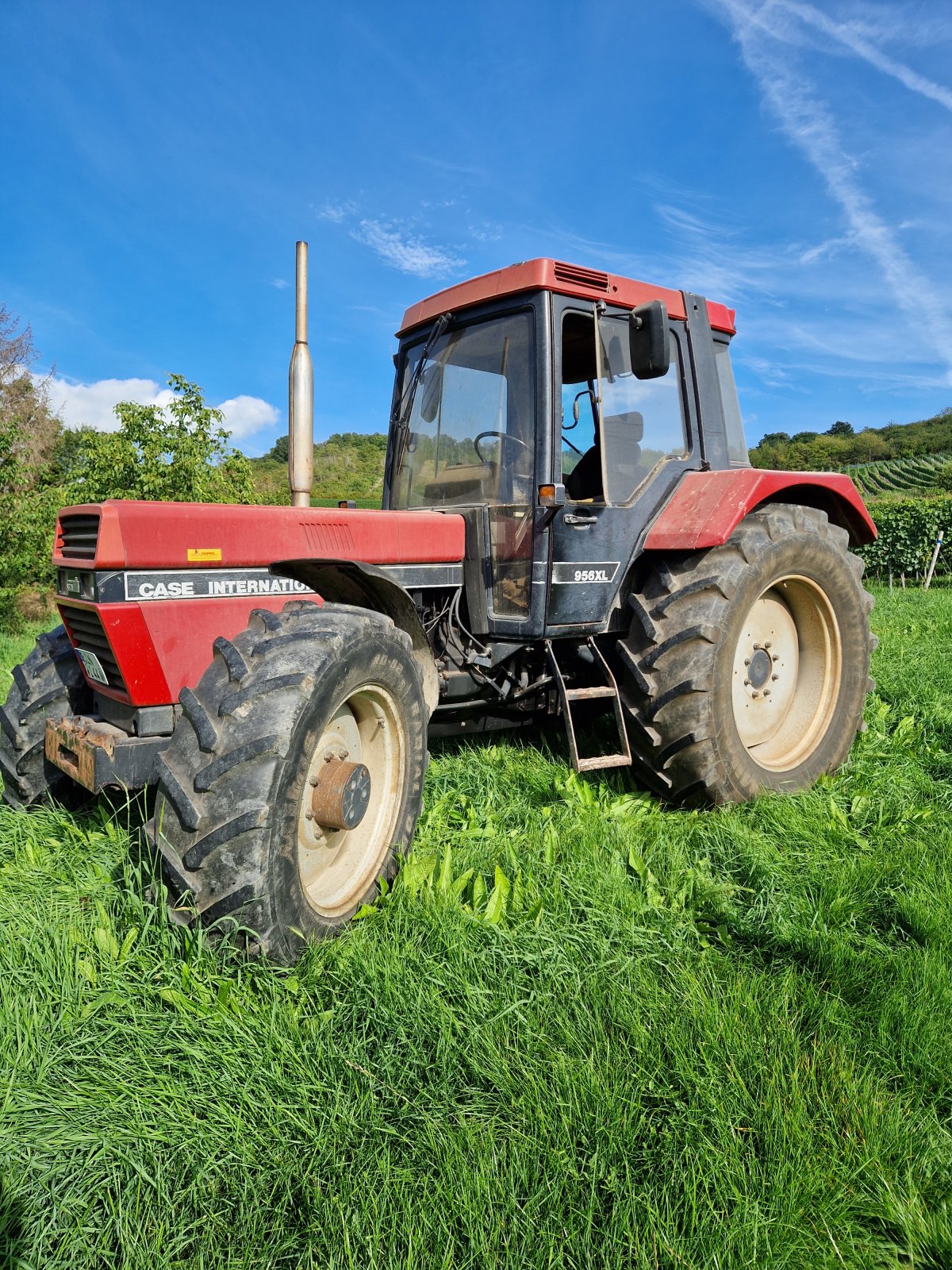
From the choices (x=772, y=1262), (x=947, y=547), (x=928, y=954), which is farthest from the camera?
(x=947, y=547)

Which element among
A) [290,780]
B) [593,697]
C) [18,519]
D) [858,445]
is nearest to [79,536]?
[290,780]

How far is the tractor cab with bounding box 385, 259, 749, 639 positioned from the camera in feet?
11.3

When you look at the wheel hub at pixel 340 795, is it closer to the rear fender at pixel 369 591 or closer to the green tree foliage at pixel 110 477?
the rear fender at pixel 369 591

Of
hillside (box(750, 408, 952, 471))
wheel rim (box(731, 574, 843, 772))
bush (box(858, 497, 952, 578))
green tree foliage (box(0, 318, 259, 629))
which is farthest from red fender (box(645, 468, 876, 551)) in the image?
hillside (box(750, 408, 952, 471))

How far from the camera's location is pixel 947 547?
21969mm

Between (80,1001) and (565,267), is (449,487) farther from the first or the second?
(80,1001)

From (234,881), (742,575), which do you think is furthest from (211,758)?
(742,575)

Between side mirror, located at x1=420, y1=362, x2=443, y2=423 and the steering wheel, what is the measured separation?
0.33 meters

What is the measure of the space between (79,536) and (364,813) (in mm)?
1293

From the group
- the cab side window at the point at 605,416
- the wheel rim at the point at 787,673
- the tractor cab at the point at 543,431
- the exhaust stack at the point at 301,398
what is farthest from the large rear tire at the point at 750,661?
the exhaust stack at the point at 301,398

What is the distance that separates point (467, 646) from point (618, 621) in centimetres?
74

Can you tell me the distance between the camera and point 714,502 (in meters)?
3.64

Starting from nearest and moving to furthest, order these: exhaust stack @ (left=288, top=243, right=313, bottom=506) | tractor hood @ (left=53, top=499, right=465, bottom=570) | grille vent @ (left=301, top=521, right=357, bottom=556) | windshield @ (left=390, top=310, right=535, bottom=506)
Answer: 1. tractor hood @ (left=53, top=499, right=465, bottom=570)
2. grille vent @ (left=301, top=521, right=357, bottom=556)
3. windshield @ (left=390, top=310, right=535, bottom=506)
4. exhaust stack @ (left=288, top=243, right=313, bottom=506)

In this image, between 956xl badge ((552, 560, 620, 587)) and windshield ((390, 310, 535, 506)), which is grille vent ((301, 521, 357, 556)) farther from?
956xl badge ((552, 560, 620, 587))
